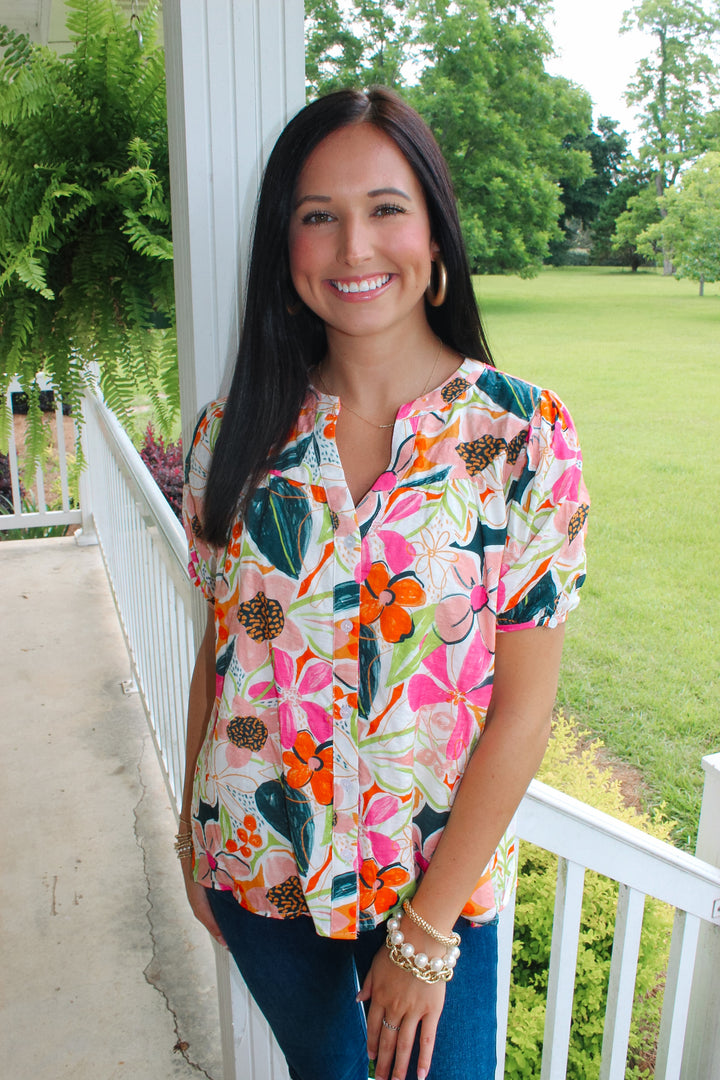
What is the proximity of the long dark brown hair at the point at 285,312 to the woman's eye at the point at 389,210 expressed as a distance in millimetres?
32

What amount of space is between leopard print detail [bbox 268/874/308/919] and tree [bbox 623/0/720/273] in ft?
7.93

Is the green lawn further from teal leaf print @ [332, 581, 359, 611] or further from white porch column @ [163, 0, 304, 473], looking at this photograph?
teal leaf print @ [332, 581, 359, 611]

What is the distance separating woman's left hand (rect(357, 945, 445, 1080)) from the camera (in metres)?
0.79

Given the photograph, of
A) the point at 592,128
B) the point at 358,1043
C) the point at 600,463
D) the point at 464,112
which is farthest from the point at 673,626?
the point at 358,1043

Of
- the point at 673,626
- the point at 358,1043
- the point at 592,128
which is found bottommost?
the point at 673,626

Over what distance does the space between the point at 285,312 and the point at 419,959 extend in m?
0.61

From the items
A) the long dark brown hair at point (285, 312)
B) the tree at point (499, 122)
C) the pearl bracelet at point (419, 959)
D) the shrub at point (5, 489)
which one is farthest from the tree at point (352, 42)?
the shrub at point (5, 489)

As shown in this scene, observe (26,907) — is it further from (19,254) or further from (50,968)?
(19,254)

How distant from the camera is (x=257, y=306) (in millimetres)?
857

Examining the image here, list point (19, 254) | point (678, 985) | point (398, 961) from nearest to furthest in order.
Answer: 1. point (398, 961)
2. point (19, 254)
3. point (678, 985)

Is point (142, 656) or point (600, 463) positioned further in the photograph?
point (600, 463)

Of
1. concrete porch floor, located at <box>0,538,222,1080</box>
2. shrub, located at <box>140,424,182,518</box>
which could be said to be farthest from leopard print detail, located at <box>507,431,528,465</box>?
shrub, located at <box>140,424,182,518</box>

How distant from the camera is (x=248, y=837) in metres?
0.86

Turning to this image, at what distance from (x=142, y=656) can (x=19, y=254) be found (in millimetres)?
1704
